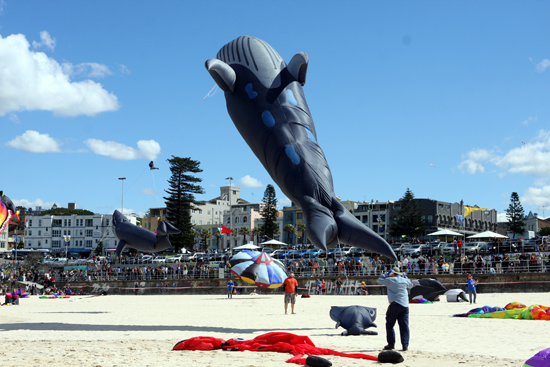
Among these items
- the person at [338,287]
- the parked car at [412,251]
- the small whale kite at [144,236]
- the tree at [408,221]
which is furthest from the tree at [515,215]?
the small whale kite at [144,236]

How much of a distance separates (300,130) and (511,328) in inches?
259

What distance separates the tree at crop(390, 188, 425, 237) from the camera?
7538cm

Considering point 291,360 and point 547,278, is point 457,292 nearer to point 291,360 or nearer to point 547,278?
point 547,278

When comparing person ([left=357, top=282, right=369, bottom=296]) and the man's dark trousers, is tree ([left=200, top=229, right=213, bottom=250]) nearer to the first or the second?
person ([left=357, top=282, right=369, bottom=296])

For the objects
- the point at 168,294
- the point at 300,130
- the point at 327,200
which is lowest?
the point at 168,294

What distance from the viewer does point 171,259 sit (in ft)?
193

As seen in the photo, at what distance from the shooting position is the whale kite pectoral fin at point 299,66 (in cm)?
1262

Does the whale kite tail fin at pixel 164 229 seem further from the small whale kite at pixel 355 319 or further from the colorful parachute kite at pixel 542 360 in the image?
the colorful parachute kite at pixel 542 360

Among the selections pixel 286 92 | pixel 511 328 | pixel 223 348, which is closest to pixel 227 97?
pixel 286 92

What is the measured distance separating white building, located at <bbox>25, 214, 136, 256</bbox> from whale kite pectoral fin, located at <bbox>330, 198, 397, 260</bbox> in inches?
4021

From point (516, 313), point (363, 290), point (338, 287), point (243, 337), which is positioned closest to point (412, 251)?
point (338, 287)

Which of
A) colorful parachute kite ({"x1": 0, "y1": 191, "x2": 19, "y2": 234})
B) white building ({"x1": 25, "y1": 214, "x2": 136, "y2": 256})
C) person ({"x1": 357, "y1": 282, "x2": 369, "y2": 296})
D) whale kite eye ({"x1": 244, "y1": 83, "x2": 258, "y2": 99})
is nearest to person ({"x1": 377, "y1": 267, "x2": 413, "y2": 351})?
whale kite eye ({"x1": 244, "y1": 83, "x2": 258, "y2": 99})

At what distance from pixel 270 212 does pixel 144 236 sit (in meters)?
70.0

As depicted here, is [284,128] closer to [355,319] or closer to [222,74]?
[222,74]
